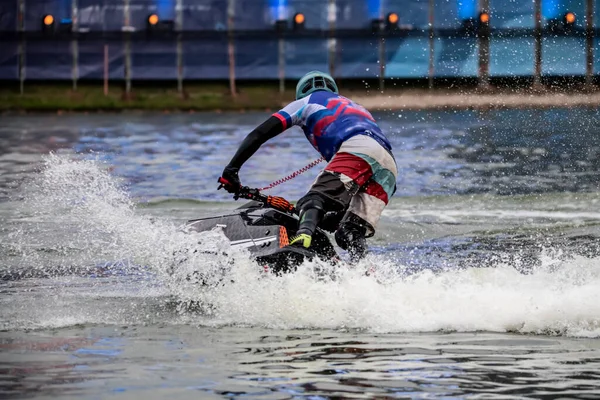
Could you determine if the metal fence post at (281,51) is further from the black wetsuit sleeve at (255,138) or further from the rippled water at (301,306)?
the black wetsuit sleeve at (255,138)

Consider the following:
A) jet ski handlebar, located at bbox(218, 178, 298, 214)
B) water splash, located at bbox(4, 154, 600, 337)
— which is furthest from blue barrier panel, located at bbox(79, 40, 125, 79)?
jet ski handlebar, located at bbox(218, 178, 298, 214)

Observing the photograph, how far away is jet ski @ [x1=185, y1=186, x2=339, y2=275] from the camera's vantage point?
9812mm

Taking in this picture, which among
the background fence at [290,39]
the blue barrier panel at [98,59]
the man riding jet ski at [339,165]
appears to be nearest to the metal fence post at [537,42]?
the background fence at [290,39]

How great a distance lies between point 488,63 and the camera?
136 feet

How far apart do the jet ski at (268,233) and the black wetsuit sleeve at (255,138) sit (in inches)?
10.7

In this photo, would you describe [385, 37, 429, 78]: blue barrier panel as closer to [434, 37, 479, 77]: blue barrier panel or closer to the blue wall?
the blue wall

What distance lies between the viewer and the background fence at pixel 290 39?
4147cm

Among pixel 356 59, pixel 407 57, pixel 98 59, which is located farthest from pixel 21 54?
pixel 407 57

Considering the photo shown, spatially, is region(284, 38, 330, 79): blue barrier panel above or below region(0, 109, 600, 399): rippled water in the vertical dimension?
above

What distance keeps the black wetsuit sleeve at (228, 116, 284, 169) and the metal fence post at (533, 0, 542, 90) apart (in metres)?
32.3

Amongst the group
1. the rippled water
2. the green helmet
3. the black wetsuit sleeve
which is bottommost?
the rippled water

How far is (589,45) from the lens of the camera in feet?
136

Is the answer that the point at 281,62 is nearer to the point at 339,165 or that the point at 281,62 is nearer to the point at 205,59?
the point at 205,59

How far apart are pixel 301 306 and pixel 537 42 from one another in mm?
33390
